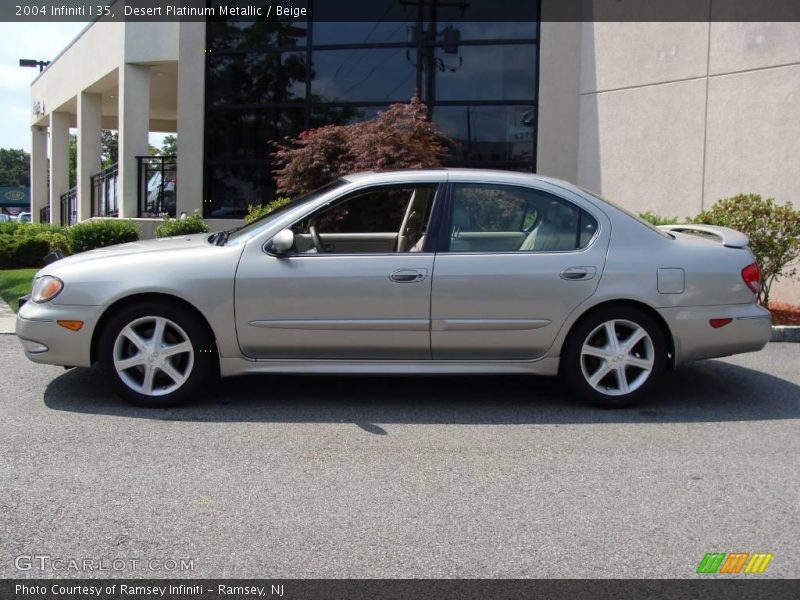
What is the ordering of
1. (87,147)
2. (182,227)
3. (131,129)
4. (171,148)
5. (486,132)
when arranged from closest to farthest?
(182,227)
(486,132)
(131,129)
(87,147)
(171,148)

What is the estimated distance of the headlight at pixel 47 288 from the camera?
5.62 meters

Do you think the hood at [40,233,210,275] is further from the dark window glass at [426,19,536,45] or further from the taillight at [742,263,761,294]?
the dark window glass at [426,19,536,45]

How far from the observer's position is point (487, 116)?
14.9m

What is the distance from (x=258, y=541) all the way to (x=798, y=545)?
2.35 m

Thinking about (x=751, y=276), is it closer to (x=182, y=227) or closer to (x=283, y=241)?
(x=283, y=241)

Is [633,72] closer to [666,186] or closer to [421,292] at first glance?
[666,186]

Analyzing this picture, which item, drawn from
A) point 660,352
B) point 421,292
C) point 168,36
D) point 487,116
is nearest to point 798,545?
point 660,352

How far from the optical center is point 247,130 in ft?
52.9

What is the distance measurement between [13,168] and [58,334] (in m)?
143

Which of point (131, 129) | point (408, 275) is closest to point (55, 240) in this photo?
point (131, 129)

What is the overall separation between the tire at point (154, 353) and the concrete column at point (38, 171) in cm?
2553

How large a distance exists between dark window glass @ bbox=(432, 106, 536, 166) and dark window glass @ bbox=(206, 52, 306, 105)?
2846mm

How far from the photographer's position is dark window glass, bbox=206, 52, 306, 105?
51.8 ft

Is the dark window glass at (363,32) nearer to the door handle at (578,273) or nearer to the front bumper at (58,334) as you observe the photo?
the door handle at (578,273)
